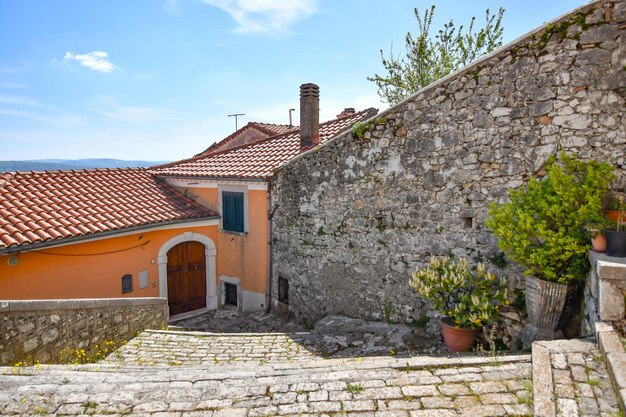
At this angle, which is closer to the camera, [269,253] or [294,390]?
[294,390]

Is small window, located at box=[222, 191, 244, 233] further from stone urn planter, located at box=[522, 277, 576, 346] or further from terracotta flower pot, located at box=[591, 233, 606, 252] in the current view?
terracotta flower pot, located at box=[591, 233, 606, 252]

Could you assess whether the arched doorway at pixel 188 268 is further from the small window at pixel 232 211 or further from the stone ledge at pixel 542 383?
the stone ledge at pixel 542 383

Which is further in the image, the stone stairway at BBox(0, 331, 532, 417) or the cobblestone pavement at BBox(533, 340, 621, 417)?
the stone stairway at BBox(0, 331, 532, 417)

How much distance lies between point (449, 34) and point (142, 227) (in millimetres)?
16131

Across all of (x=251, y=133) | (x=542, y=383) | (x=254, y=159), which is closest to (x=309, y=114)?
(x=254, y=159)

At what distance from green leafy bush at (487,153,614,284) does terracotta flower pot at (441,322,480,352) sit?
4.30 feet

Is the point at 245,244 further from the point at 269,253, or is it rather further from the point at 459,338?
the point at 459,338

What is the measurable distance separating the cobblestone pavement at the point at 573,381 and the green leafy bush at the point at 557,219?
1267 millimetres

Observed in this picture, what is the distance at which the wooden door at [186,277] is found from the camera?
11711 millimetres

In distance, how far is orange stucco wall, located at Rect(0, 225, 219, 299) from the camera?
26.8 ft

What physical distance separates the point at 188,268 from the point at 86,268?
320 centimetres

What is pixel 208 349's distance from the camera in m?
7.09

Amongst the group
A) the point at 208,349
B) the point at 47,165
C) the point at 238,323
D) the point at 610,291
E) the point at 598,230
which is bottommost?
the point at 238,323

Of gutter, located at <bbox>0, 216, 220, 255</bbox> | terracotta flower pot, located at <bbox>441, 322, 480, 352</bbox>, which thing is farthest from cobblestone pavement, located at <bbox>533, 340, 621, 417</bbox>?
gutter, located at <bbox>0, 216, 220, 255</bbox>
